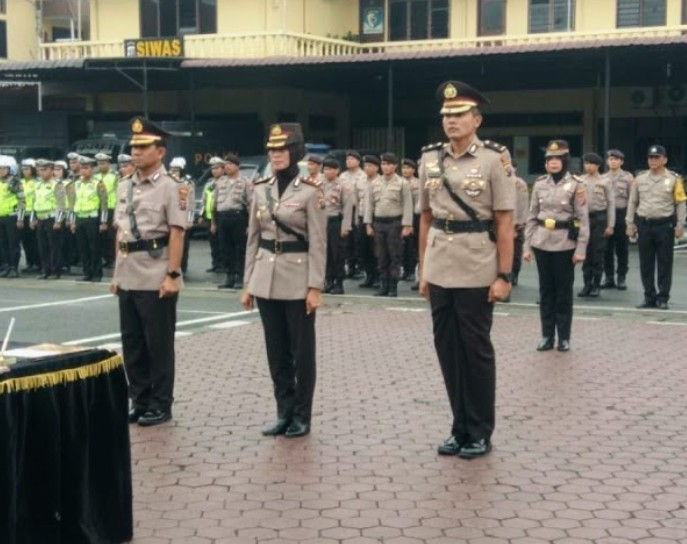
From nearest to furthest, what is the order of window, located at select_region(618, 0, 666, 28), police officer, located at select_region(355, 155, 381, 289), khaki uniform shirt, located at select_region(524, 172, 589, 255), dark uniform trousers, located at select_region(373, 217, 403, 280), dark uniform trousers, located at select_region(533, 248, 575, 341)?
dark uniform trousers, located at select_region(533, 248, 575, 341)
khaki uniform shirt, located at select_region(524, 172, 589, 255)
dark uniform trousers, located at select_region(373, 217, 403, 280)
police officer, located at select_region(355, 155, 381, 289)
window, located at select_region(618, 0, 666, 28)

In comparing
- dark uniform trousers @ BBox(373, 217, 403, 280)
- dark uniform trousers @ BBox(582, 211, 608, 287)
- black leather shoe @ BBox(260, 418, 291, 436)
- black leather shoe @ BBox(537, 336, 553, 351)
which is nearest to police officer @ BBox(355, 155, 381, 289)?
dark uniform trousers @ BBox(373, 217, 403, 280)

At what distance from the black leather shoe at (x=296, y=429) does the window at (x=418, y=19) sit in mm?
29517

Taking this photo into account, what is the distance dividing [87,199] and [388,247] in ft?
18.0

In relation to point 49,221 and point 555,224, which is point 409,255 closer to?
point 49,221

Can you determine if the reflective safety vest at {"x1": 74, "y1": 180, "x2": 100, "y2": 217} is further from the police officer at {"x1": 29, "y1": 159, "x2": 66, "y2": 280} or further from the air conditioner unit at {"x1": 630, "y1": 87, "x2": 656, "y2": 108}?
Result: the air conditioner unit at {"x1": 630, "y1": 87, "x2": 656, "y2": 108}

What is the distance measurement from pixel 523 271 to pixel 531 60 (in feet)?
27.4

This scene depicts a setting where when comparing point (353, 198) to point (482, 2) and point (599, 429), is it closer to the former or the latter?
point (599, 429)

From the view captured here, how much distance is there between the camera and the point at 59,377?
5152mm

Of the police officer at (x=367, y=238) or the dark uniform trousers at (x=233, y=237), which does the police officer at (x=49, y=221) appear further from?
the police officer at (x=367, y=238)

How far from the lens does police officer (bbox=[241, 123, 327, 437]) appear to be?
754cm

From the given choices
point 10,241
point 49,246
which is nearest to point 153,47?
point 10,241

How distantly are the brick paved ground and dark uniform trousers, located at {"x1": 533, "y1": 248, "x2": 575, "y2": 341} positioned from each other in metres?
0.31

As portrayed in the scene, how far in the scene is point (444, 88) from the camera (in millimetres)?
6969

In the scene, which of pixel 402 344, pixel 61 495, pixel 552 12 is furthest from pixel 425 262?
pixel 552 12
